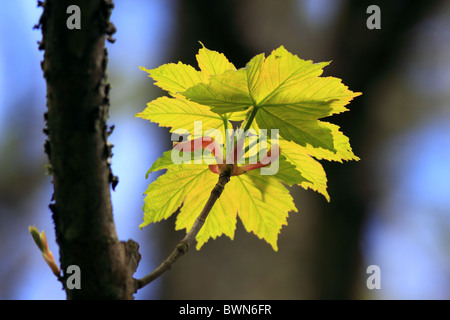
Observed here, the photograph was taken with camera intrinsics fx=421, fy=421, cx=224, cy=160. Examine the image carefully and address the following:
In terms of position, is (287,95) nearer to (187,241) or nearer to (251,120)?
(251,120)

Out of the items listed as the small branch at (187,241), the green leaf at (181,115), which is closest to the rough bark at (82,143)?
the small branch at (187,241)

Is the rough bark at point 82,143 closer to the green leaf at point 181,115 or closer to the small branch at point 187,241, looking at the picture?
the small branch at point 187,241

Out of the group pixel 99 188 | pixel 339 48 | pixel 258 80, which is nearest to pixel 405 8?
pixel 339 48

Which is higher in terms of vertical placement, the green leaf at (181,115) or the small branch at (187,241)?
the green leaf at (181,115)

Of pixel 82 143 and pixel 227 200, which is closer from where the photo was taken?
pixel 82 143

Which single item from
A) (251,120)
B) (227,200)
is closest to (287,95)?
(251,120)

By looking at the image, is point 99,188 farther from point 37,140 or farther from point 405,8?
point 37,140
